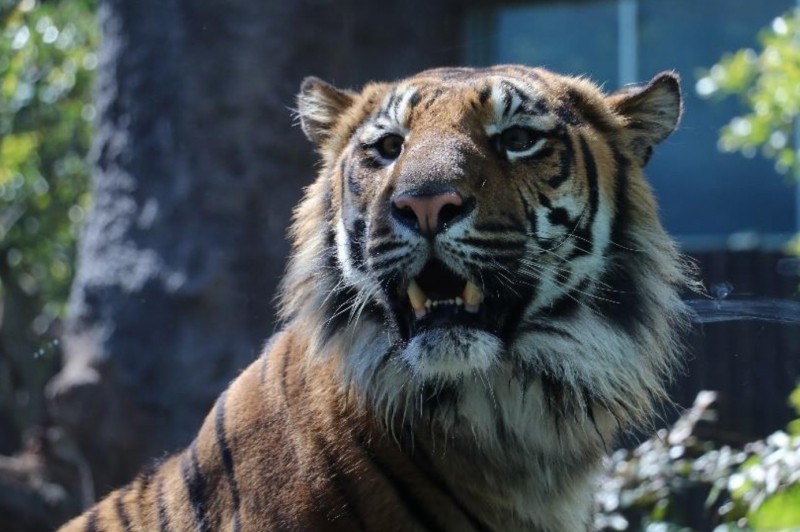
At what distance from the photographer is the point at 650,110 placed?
3439 mm

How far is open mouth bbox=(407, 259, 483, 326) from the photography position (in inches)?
116

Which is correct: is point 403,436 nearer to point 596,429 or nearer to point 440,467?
point 440,467

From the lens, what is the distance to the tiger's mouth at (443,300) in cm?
293

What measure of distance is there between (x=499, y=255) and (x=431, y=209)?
0.21 metres

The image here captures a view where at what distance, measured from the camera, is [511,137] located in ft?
10.3

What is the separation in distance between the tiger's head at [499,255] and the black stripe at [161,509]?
2.08 feet

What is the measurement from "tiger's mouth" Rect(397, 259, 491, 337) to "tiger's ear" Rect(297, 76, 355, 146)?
868 mm

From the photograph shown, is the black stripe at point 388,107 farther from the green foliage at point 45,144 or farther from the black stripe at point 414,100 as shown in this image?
the green foliage at point 45,144

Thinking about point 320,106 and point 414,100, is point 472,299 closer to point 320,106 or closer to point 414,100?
point 414,100

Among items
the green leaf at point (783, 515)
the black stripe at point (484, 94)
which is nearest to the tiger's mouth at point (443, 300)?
the black stripe at point (484, 94)

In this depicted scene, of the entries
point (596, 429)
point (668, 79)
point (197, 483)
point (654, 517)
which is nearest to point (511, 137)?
point (668, 79)

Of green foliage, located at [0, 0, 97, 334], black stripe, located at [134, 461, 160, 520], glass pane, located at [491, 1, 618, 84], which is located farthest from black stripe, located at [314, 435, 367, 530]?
glass pane, located at [491, 1, 618, 84]

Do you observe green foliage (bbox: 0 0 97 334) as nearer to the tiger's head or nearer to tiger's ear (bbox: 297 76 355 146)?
tiger's ear (bbox: 297 76 355 146)

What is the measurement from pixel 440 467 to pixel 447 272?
1.63 feet
